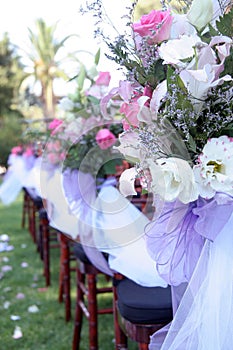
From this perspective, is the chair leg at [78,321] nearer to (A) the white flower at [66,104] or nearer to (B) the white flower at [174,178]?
(A) the white flower at [66,104]

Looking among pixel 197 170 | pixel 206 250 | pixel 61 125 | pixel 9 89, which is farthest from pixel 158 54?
pixel 9 89

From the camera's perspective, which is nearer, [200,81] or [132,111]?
[200,81]

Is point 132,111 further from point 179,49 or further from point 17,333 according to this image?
point 17,333

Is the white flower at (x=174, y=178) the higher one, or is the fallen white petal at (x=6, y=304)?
the white flower at (x=174, y=178)

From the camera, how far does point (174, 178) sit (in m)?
0.86

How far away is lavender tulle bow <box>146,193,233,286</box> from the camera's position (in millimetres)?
942

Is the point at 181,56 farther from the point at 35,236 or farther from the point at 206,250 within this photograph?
the point at 35,236

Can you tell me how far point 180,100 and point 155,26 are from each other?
0.56ft

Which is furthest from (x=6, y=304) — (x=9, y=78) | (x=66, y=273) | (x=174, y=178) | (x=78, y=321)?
(x=9, y=78)

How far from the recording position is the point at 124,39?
99cm

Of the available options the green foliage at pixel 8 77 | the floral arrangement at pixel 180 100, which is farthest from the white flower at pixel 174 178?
the green foliage at pixel 8 77

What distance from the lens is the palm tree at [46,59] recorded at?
18.7m

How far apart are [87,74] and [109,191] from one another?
93cm

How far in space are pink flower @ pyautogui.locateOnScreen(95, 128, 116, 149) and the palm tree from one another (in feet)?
54.0
